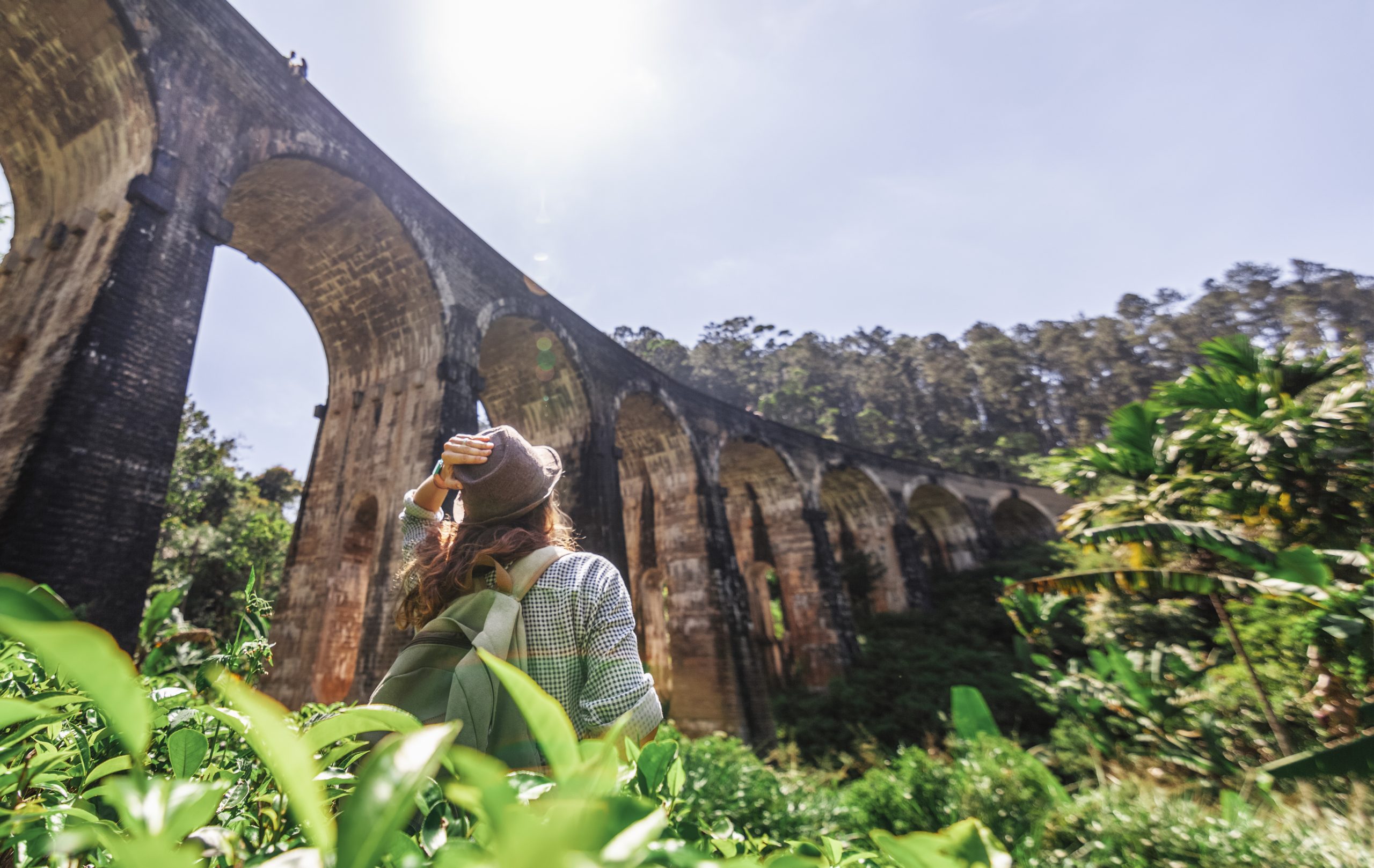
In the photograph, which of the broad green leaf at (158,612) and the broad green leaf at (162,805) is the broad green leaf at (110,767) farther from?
the broad green leaf at (158,612)

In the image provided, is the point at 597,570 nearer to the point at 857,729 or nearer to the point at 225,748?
the point at 225,748

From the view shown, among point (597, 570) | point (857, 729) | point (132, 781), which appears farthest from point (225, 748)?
point (857, 729)

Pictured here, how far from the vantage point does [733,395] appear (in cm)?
3559

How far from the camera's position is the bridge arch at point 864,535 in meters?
18.4

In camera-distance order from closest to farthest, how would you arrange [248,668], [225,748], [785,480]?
[225,748], [248,668], [785,480]

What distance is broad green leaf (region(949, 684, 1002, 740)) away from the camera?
24.1ft

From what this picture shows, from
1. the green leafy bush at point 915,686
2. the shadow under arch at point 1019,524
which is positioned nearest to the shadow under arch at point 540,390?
the green leafy bush at point 915,686

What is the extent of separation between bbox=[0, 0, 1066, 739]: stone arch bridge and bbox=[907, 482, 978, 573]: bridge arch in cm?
916

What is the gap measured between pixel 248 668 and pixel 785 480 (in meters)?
15.4

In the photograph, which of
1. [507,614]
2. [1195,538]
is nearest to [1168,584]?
[1195,538]

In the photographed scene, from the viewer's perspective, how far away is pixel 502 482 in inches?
69.4

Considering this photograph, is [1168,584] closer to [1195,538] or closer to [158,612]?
[1195,538]

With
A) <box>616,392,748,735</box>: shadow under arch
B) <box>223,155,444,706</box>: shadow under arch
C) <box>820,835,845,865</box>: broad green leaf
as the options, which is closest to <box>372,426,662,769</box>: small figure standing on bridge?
<box>820,835,845,865</box>: broad green leaf

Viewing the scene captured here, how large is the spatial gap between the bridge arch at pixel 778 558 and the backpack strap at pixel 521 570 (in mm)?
12063
